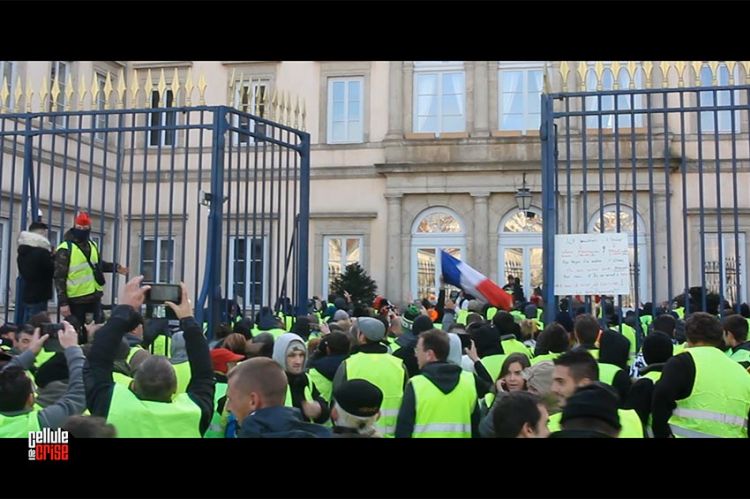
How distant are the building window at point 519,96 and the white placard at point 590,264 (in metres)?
13.3

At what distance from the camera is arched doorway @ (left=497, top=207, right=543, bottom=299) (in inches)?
798

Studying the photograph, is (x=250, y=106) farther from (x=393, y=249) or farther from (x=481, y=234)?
(x=481, y=234)

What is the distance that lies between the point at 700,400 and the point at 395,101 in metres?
17.0

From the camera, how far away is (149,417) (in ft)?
12.2

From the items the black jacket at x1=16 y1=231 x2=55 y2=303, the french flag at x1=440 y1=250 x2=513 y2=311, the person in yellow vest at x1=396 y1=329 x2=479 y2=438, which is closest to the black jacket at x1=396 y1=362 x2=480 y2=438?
the person in yellow vest at x1=396 y1=329 x2=479 y2=438

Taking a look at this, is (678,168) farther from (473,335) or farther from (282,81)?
(473,335)

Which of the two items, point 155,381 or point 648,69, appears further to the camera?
point 648,69

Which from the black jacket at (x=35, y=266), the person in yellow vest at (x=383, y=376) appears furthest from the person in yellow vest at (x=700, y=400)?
the black jacket at (x=35, y=266)

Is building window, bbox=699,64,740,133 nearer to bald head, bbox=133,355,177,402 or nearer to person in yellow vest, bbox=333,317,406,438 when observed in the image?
person in yellow vest, bbox=333,317,406,438

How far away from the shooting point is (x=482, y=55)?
485 cm

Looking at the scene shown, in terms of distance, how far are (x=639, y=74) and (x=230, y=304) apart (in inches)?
486

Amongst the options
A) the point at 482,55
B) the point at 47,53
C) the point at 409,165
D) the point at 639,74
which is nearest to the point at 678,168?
the point at 639,74

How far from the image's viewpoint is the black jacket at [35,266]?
836 centimetres
